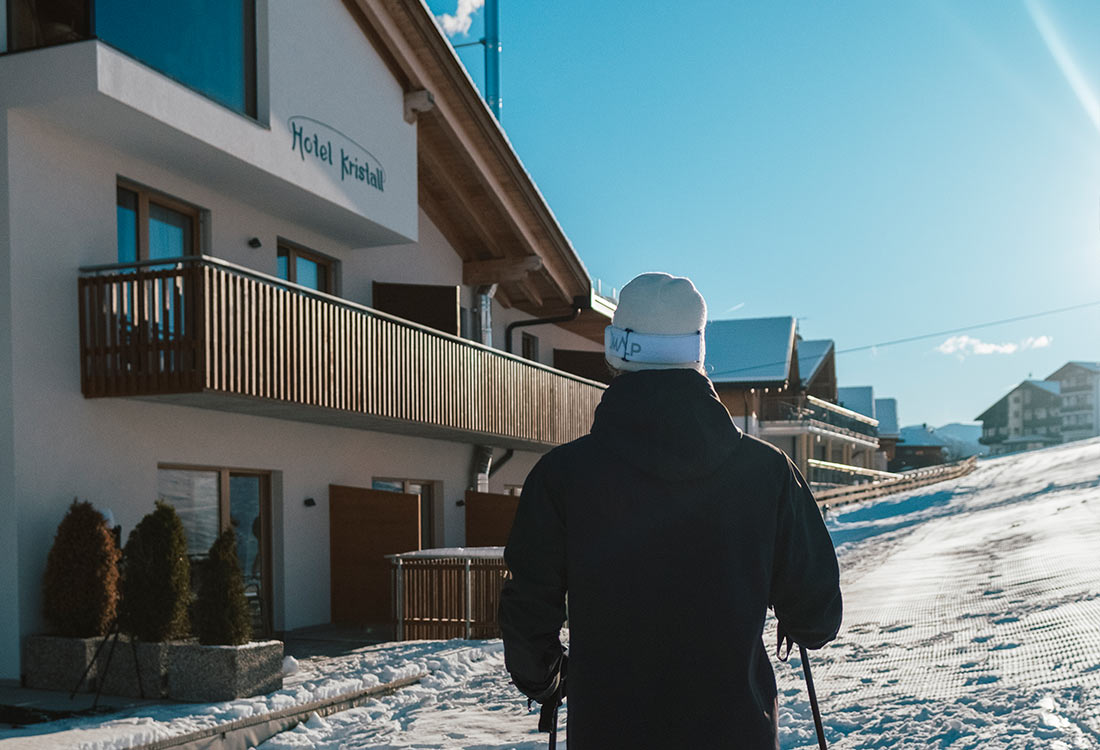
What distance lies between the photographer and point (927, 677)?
7461 mm

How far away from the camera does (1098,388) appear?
109625 mm

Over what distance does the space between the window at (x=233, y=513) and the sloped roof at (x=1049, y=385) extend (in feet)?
382

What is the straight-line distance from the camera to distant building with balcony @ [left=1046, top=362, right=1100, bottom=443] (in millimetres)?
109938

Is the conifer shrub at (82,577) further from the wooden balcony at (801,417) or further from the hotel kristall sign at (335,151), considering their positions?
the wooden balcony at (801,417)

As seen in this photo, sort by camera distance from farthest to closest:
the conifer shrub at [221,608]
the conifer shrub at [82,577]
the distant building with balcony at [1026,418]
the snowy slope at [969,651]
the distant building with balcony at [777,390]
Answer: the distant building with balcony at [1026,418], the distant building with balcony at [777,390], the conifer shrub at [82,577], the conifer shrub at [221,608], the snowy slope at [969,651]

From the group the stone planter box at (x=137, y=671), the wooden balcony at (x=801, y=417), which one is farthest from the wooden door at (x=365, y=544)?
the wooden balcony at (x=801, y=417)

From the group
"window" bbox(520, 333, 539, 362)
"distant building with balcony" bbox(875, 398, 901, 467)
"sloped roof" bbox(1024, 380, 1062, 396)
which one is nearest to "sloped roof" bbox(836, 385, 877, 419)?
"distant building with balcony" bbox(875, 398, 901, 467)

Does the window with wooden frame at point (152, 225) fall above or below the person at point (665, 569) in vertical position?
above

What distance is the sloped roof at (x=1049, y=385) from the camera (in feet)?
381

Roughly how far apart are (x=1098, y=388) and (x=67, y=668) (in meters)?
116

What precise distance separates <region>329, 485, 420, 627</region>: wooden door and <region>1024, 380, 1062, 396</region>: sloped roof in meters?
115

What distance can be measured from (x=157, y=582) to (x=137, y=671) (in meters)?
0.73

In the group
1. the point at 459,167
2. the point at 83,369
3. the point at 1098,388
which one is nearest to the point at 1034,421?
the point at 1098,388

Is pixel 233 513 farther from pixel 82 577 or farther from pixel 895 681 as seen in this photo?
pixel 895 681
